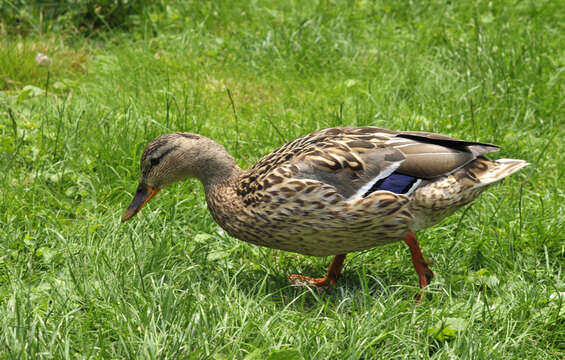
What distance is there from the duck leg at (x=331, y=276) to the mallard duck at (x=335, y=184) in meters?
0.23

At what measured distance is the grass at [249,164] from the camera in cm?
328

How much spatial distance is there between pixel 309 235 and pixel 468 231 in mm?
1251

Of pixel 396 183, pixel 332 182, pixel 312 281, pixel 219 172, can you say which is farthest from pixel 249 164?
pixel 396 183

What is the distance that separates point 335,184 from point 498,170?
3.23 ft

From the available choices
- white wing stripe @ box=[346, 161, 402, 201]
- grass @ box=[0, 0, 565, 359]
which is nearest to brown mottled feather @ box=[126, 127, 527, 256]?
white wing stripe @ box=[346, 161, 402, 201]

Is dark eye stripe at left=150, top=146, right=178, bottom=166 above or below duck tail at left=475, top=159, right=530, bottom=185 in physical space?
below

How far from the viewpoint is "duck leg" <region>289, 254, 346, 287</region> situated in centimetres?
418

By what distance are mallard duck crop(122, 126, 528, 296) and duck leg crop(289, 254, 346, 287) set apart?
23cm

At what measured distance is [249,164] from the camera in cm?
515

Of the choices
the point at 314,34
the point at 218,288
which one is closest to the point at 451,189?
the point at 218,288

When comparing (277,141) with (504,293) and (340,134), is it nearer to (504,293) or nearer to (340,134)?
(340,134)

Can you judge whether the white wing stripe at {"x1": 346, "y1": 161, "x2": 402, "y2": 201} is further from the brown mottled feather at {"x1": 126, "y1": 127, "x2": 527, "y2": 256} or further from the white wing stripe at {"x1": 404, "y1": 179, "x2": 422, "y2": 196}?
the white wing stripe at {"x1": 404, "y1": 179, "x2": 422, "y2": 196}

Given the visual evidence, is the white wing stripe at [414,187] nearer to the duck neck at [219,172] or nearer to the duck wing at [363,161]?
the duck wing at [363,161]

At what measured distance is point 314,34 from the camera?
6660 mm
